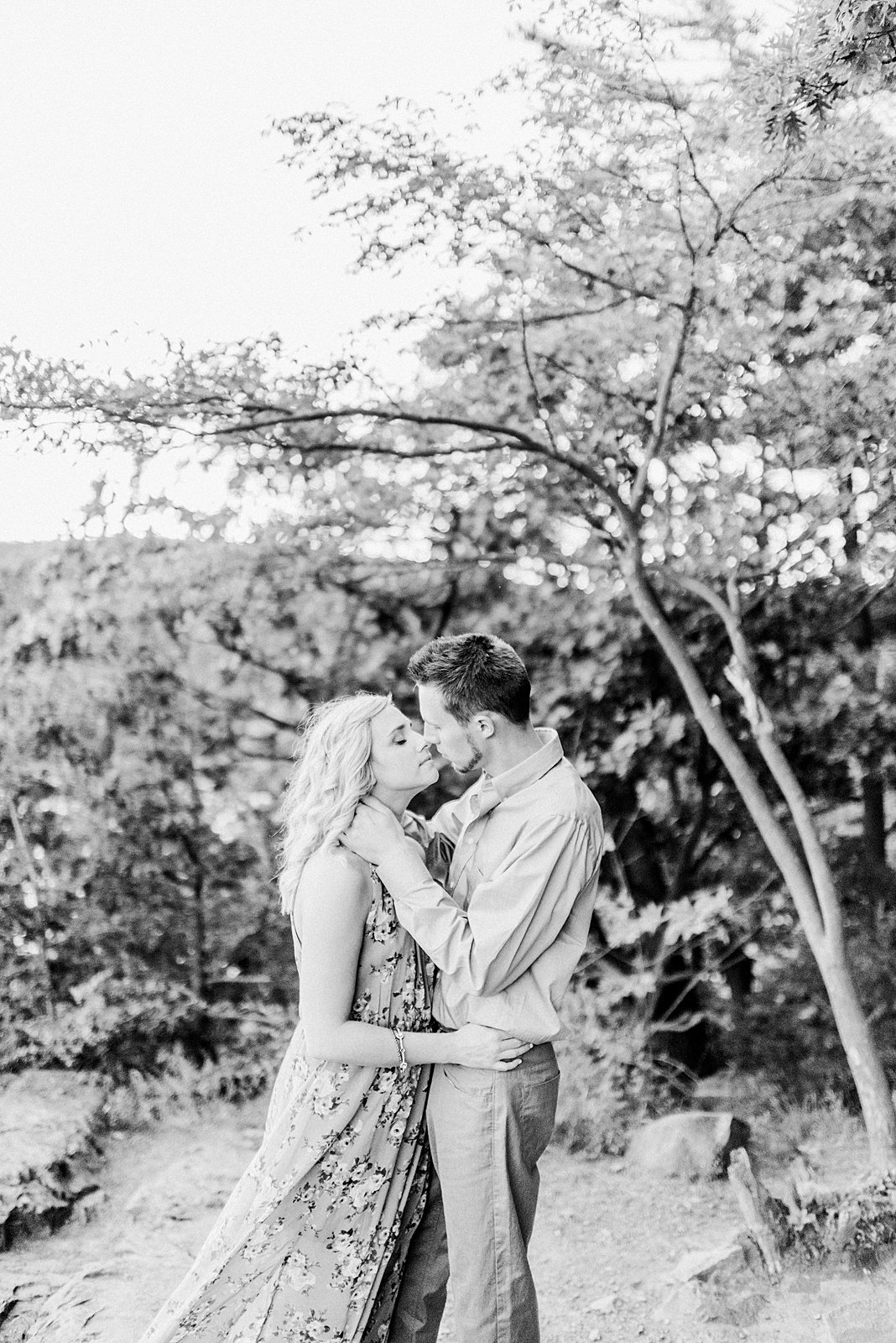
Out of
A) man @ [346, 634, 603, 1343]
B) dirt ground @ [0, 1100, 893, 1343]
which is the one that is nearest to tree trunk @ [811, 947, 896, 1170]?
dirt ground @ [0, 1100, 893, 1343]

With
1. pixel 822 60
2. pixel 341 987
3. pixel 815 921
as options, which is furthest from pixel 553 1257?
pixel 822 60

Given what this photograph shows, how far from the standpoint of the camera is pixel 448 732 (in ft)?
8.22

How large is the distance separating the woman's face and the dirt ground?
1880mm

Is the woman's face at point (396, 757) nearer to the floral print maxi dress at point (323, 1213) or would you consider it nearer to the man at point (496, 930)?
the man at point (496, 930)

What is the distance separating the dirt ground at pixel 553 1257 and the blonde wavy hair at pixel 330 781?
1.70 m

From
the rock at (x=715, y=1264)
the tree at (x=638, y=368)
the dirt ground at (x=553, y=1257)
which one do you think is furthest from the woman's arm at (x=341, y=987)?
the tree at (x=638, y=368)

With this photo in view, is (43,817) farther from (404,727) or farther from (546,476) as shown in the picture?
(404,727)

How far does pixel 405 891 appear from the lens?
232cm

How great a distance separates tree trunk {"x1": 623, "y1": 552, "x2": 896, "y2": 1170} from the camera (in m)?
3.95

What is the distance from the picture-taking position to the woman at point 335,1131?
240cm

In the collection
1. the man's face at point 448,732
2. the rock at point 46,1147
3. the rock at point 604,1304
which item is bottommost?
the rock at point 604,1304

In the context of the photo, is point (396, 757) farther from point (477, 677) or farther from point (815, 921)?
point (815, 921)

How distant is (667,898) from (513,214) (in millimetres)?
3208

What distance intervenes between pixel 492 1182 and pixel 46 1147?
2902mm
